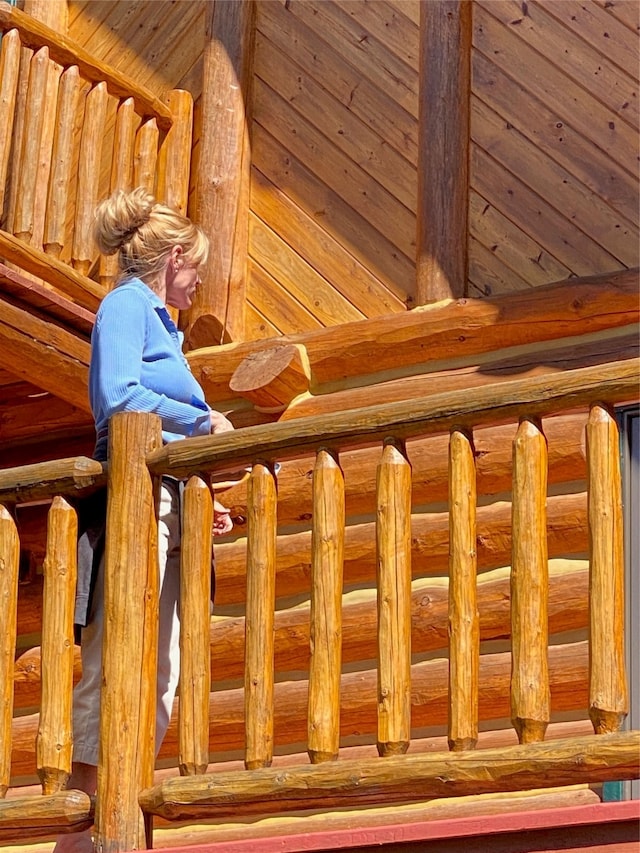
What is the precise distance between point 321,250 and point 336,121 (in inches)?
25.4

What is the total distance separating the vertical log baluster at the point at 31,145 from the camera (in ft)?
24.4

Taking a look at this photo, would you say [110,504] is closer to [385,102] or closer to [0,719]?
[0,719]

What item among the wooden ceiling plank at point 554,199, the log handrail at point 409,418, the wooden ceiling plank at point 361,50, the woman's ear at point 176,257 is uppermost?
the wooden ceiling plank at point 361,50

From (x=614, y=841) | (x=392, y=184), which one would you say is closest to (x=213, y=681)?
(x=392, y=184)

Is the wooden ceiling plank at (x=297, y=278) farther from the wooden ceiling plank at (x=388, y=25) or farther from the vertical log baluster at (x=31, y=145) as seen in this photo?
the vertical log baluster at (x=31, y=145)

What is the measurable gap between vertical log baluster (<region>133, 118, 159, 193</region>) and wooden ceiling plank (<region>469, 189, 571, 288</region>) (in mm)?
1581

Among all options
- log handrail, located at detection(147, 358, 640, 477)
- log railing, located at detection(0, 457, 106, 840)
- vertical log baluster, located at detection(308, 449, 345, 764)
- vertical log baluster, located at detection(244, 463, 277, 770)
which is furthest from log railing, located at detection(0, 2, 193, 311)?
vertical log baluster, located at detection(308, 449, 345, 764)

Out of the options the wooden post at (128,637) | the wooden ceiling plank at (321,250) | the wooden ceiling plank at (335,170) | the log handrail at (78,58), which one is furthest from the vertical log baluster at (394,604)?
the log handrail at (78,58)

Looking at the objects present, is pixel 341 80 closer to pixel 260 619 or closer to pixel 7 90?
pixel 7 90

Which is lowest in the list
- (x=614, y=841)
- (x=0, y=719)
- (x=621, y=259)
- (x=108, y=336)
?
(x=614, y=841)

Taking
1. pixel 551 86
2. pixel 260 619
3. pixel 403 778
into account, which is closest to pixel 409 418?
pixel 260 619

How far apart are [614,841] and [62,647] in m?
1.73

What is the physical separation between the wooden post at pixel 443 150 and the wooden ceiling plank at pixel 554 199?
0.11 m

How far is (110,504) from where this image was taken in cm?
509
